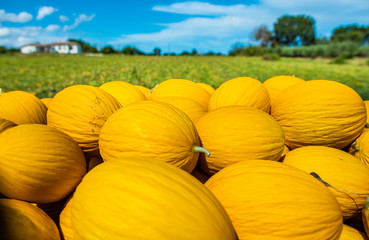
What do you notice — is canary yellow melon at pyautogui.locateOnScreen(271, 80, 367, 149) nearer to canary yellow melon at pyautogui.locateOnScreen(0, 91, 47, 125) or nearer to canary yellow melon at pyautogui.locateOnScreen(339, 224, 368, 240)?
canary yellow melon at pyautogui.locateOnScreen(339, 224, 368, 240)

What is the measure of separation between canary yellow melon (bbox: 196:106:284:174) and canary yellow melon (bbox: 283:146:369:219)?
16 centimetres

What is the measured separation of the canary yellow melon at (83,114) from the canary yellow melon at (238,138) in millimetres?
573

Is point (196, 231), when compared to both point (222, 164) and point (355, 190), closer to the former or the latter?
point (222, 164)

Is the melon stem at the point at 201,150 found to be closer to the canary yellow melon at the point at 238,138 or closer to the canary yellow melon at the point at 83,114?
the canary yellow melon at the point at 238,138

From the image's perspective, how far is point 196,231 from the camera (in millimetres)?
726

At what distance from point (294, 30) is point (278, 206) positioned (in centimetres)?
7983

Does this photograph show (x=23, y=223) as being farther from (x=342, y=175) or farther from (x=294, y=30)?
(x=294, y=30)

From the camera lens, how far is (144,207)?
73 cm

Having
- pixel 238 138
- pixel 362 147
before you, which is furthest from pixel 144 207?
pixel 362 147

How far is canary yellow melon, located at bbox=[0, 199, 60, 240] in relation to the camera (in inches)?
33.0

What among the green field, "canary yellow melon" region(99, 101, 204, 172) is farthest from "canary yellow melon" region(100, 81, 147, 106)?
the green field

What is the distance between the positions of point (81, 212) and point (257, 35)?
254ft

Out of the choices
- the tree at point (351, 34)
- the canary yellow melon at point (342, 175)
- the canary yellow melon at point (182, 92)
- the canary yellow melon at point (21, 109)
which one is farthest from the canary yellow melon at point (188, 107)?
the tree at point (351, 34)

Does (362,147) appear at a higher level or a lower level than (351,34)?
lower
